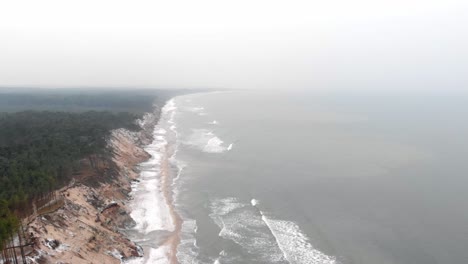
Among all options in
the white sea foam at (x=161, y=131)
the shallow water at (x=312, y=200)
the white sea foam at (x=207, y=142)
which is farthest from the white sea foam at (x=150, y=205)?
the white sea foam at (x=161, y=131)

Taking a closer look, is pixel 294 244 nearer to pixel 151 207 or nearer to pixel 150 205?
pixel 151 207

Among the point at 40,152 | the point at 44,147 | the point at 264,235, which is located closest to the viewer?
the point at 264,235

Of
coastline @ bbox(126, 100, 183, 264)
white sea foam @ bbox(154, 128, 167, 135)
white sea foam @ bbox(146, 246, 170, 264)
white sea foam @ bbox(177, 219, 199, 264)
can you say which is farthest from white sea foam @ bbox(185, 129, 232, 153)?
white sea foam @ bbox(146, 246, 170, 264)

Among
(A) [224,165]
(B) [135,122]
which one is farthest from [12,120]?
(A) [224,165]

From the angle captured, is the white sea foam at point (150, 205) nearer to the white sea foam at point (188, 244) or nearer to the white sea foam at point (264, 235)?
the white sea foam at point (188, 244)

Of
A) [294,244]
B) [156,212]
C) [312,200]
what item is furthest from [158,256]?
Result: [312,200]

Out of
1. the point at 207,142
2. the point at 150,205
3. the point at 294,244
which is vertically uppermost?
the point at 150,205
